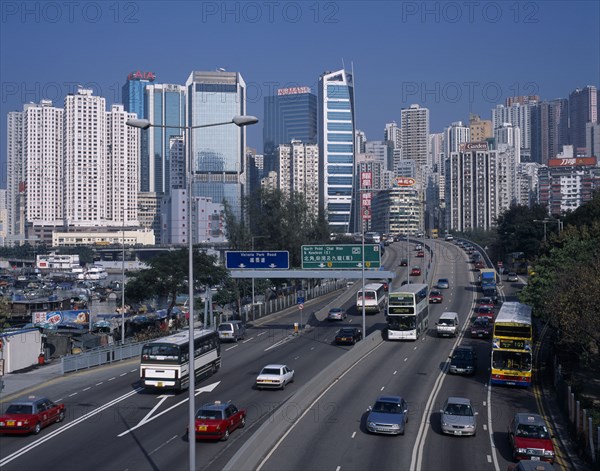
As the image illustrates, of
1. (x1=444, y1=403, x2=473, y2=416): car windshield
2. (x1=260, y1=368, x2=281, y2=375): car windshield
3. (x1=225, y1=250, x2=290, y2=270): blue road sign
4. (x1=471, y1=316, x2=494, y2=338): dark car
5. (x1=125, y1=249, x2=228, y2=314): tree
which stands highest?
(x1=225, y1=250, x2=290, y2=270): blue road sign

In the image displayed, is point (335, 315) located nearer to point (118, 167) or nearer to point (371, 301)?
point (371, 301)

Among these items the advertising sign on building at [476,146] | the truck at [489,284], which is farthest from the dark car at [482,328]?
the advertising sign on building at [476,146]

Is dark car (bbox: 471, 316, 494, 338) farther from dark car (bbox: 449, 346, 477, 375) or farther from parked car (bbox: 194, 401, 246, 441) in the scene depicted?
parked car (bbox: 194, 401, 246, 441)

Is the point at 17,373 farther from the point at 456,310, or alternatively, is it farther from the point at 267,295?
the point at 267,295

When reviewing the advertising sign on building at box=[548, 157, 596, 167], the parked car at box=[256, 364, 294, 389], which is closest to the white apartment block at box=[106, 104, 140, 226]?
the advertising sign on building at box=[548, 157, 596, 167]

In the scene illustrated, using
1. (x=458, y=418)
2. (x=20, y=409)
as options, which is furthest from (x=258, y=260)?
(x=458, y=418)

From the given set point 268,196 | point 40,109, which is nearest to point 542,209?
Answer: point 268,196

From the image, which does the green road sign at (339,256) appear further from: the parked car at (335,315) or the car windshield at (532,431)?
the car windshield at (532,431)
